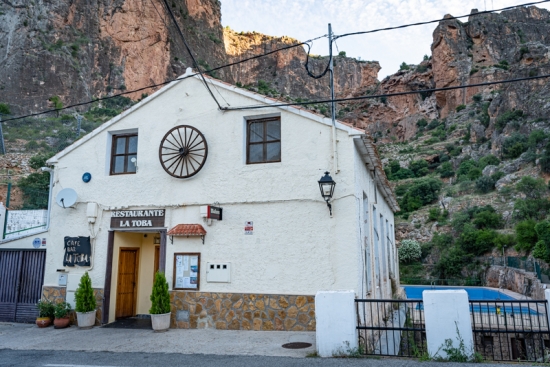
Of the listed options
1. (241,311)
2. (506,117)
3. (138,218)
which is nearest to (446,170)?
(506,117)

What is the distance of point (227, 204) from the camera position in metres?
10.8

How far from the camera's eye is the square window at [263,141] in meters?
10.8

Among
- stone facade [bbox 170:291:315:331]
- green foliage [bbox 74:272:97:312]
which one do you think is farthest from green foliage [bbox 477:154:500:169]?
green foliage [bbox 74:272:97:312]

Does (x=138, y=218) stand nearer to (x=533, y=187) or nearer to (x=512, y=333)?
(x=512, y=333)

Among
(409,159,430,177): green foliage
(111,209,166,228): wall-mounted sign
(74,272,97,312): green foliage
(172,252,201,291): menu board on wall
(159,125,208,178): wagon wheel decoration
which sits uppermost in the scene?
(409,159,430,177): green foliage

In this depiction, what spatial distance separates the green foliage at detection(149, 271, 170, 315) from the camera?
33.2 feet

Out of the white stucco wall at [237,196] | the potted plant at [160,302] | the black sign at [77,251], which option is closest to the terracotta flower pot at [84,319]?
the white stucco wall at [237,196]

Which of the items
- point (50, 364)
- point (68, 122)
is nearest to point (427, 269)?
point (50, 364)

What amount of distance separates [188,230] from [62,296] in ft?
14.9

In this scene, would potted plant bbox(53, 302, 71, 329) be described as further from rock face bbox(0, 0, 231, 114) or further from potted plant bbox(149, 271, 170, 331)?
rock face bbox(0, 0, 231, 114)

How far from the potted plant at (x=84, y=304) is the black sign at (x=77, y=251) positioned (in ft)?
2.48

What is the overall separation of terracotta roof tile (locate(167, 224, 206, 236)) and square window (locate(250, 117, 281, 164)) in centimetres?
218

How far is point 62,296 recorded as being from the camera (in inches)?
462

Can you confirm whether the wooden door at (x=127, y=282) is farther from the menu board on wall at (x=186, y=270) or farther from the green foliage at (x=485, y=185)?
the green foliage at (x=485, y=185)
